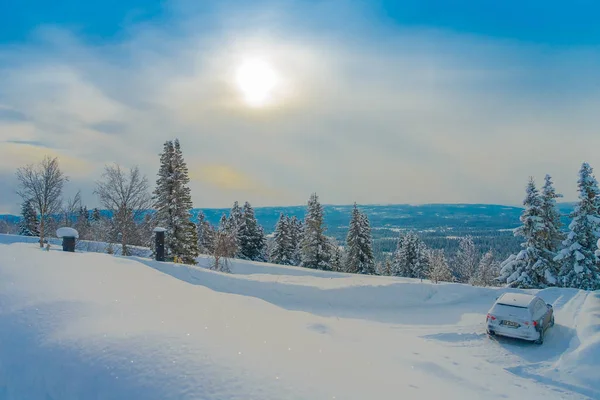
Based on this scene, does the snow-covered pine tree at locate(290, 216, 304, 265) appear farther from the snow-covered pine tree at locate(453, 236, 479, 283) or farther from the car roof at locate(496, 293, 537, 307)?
the snow-covered pine tree at locate(453, 236, 479, 283)

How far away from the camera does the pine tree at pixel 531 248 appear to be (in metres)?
23.3

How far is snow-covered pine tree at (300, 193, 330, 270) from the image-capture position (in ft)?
110

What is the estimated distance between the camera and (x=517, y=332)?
30.7 feet

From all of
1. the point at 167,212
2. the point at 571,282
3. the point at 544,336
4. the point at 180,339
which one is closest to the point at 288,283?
the point at 544,336

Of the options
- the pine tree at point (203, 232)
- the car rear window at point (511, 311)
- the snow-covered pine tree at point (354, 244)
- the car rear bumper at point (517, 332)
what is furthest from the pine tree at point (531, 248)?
the pine tree at point (203, 232)

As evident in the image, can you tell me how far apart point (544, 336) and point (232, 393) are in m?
10.4

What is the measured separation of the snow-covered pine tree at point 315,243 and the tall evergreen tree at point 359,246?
8.96 feet

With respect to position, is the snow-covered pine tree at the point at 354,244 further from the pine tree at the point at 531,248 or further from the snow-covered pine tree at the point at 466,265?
the snow-covered pine tree at the point at 466,265

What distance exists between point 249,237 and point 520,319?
30.3 meters

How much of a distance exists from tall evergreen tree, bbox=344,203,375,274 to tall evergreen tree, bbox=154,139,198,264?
53.5 feet

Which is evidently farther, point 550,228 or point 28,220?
point 28,220

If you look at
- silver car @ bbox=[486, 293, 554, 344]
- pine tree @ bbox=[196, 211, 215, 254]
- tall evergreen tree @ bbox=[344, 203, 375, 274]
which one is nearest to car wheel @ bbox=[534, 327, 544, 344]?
silver car @ bbox=[486, 293, 554, 344]

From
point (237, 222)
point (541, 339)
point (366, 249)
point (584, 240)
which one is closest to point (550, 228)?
point (584, 240)

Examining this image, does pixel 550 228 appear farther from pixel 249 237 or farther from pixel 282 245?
pixel 249 237
